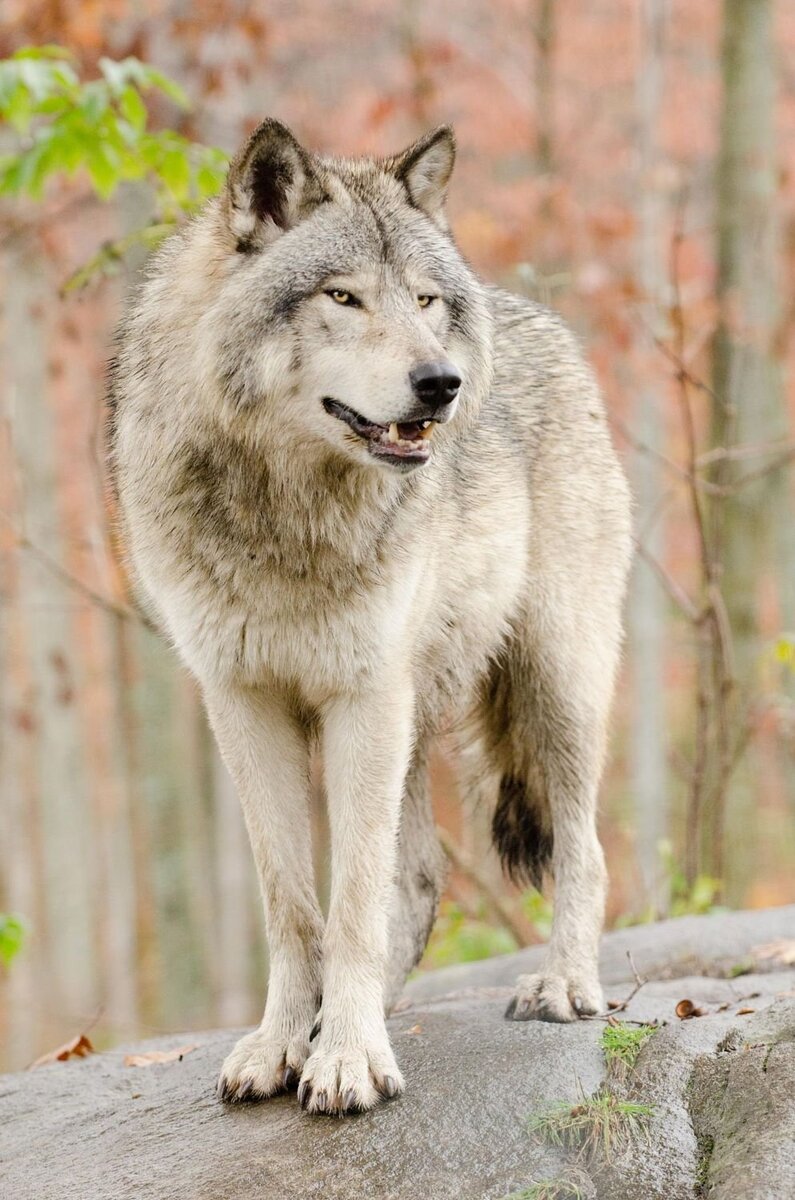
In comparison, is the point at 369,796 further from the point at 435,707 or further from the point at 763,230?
the point at 763,230

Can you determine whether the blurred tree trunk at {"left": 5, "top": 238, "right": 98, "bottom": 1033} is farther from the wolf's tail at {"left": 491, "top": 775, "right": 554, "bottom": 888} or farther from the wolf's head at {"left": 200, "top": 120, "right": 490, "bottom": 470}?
the wolf's head at {"left": 200, "top": 120, "right": 490, "bottom": 470}

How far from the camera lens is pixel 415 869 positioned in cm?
467

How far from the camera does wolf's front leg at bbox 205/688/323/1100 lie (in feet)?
11.8

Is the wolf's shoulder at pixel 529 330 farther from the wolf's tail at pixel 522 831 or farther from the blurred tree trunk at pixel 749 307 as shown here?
the blurred tree trunk at pixel 749 307

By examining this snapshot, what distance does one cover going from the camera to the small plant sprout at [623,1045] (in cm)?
318

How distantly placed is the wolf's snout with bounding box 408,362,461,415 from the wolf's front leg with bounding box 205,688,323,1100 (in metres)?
0.98

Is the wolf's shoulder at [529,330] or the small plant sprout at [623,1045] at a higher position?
the wolf's shoulder at [529,330]

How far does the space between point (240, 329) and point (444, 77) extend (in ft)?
41.3

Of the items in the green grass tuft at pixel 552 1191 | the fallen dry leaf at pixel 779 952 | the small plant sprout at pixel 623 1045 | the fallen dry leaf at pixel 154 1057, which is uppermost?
the small plant sprout at pixel 623 1045

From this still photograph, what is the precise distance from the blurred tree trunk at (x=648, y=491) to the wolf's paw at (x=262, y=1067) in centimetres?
772

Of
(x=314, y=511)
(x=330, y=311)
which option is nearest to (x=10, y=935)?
(x=314, y=511)

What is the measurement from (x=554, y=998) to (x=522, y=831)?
1.01m

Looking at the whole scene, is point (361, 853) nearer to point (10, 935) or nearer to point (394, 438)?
point (394, 438)

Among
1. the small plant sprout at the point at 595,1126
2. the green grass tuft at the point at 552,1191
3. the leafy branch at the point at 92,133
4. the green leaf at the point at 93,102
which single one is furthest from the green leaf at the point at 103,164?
the green grass tuft at the point at 552,1191
